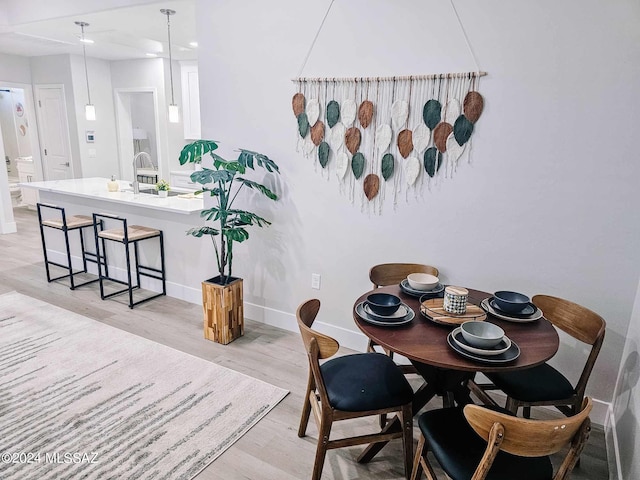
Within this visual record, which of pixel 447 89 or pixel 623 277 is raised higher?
pixel 447 89

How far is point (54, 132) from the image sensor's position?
7.00m

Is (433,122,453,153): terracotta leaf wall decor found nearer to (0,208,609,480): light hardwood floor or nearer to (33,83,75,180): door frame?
(0,208,609,480): light hardwood floor

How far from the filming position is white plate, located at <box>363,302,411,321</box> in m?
1.92

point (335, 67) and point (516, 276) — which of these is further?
point (335, 67)

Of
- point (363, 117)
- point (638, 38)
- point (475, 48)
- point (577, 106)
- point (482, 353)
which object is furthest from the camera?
point (363, 117)

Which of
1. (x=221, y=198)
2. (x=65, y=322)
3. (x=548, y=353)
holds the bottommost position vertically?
(x=65, y=322)

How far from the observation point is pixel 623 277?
231cm

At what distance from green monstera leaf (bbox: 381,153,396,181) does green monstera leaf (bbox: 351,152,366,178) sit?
154 mm

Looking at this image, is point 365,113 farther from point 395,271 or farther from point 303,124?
point 395,271

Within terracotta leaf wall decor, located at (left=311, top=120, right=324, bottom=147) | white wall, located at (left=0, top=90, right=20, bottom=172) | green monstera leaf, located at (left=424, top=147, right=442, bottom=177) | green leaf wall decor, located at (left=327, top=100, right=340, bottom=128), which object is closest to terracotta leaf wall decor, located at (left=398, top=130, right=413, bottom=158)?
green monstera leaf, located at (left=424, top=147, right=442, bottom=177)

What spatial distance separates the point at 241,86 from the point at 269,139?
484 millimetres

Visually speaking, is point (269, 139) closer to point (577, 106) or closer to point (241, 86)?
point (241, 86)

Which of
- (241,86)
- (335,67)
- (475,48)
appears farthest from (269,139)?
(475,48)

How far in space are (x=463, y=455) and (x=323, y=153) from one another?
2.16 meters
